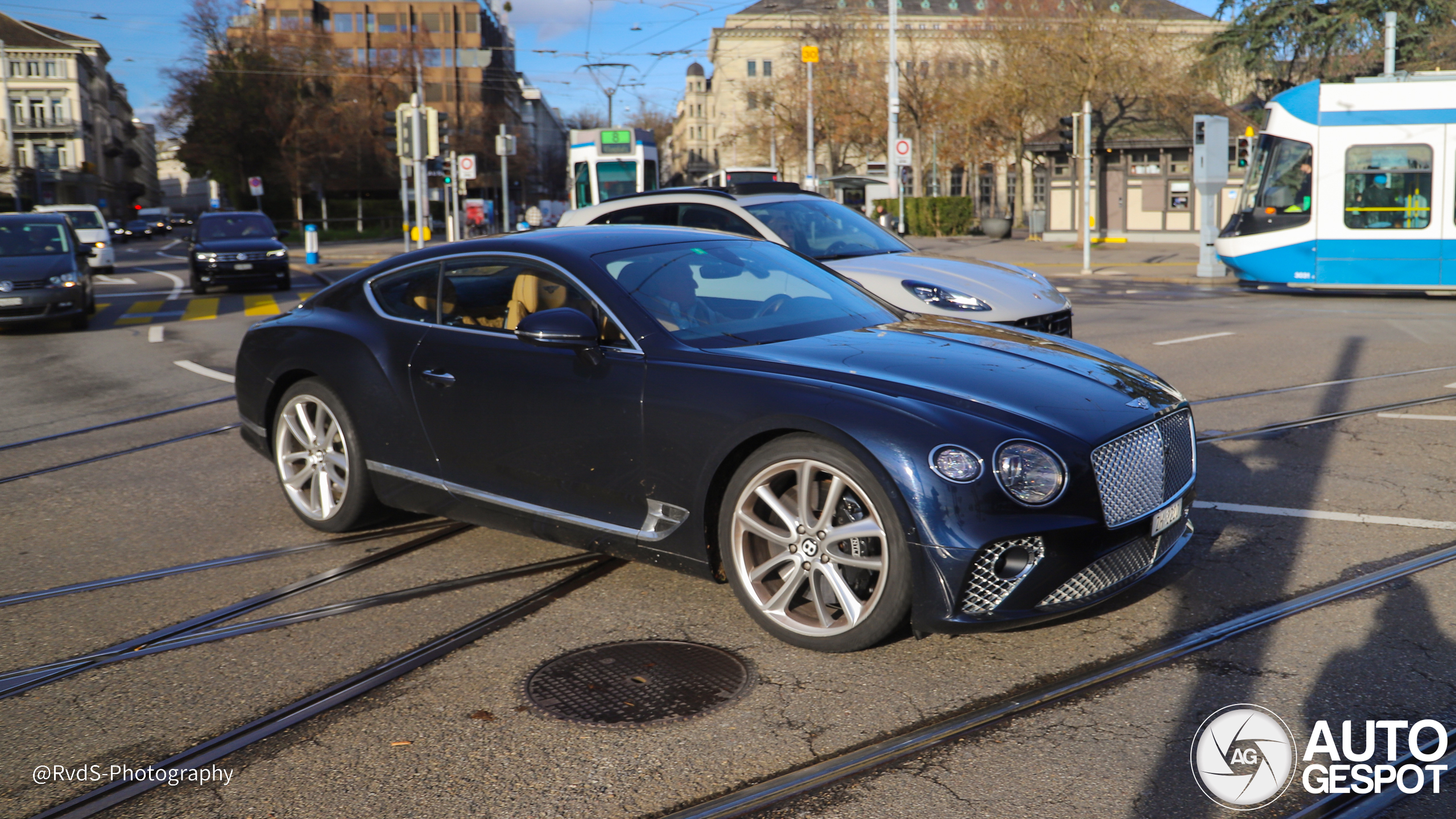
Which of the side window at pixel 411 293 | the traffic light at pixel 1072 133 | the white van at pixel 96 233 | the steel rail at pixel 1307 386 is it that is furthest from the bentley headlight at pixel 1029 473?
the white van at pixel 96 233

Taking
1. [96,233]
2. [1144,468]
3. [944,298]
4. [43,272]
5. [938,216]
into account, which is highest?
[938,216]

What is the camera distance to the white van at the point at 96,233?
108ft

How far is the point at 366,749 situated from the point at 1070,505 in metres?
2.26

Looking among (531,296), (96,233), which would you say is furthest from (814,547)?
(96,233)

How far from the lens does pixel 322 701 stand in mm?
3717

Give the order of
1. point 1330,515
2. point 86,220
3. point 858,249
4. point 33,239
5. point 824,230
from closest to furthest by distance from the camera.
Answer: point 1330,515, point 858,249, point 824,230, point 33,239, point 86,220

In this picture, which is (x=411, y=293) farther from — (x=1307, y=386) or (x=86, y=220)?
(x=86, y=220)

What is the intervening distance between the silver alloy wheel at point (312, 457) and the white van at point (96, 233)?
30.9 m

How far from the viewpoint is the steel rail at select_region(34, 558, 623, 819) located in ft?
10.3

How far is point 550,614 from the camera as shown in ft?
14.7

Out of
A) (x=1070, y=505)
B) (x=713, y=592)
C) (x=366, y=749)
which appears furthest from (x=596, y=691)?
(x=1070, y=505)

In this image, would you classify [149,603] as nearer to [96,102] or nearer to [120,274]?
[120,274]

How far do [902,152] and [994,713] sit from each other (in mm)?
27860

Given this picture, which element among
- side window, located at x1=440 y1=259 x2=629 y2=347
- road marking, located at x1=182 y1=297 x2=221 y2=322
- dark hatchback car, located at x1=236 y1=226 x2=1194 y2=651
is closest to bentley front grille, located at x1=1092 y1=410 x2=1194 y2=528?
dark hatchback car, located at x1=236 y1=226 x2=1194 y2=651
